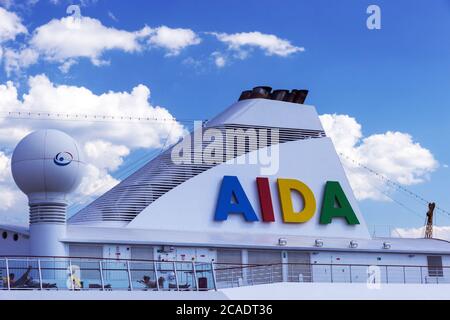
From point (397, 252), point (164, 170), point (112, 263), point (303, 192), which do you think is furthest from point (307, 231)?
point (112, 263)

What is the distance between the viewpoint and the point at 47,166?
25.5 meters

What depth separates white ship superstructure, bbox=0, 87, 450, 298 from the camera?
85.7 ft

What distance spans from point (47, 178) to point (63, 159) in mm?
770

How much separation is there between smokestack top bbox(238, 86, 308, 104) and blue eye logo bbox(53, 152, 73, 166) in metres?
10.3

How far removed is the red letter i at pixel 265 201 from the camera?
3058 cm

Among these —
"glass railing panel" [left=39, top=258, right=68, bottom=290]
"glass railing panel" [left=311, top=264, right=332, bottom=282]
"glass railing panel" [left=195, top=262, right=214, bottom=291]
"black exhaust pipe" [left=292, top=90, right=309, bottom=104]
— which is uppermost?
"black exhaust pipe" [left=292, top=90, right=309, bottom=104]

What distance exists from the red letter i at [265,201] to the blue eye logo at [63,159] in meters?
7.92

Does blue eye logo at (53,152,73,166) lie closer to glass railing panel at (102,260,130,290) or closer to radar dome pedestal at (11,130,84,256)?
radar dome pedestal at (11,130,84,256)

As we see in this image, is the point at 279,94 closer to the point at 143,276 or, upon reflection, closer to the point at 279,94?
the point at 279,94

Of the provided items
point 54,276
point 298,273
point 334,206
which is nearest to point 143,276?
point 54,276

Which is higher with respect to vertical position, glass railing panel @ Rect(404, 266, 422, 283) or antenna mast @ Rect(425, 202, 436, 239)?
antenna mast @ Rect(425, 202, 436, 239)

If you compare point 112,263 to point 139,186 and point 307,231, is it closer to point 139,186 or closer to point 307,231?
point 139,186

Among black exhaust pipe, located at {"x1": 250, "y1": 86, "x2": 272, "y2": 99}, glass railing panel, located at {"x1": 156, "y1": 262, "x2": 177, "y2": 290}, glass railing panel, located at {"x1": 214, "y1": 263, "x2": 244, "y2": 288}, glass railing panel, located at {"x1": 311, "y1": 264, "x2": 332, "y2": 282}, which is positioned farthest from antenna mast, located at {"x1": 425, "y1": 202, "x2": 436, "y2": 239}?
glass railing panel, located at {"x1": 156, "y1": 262, "x2": 177, "y2": 290}
